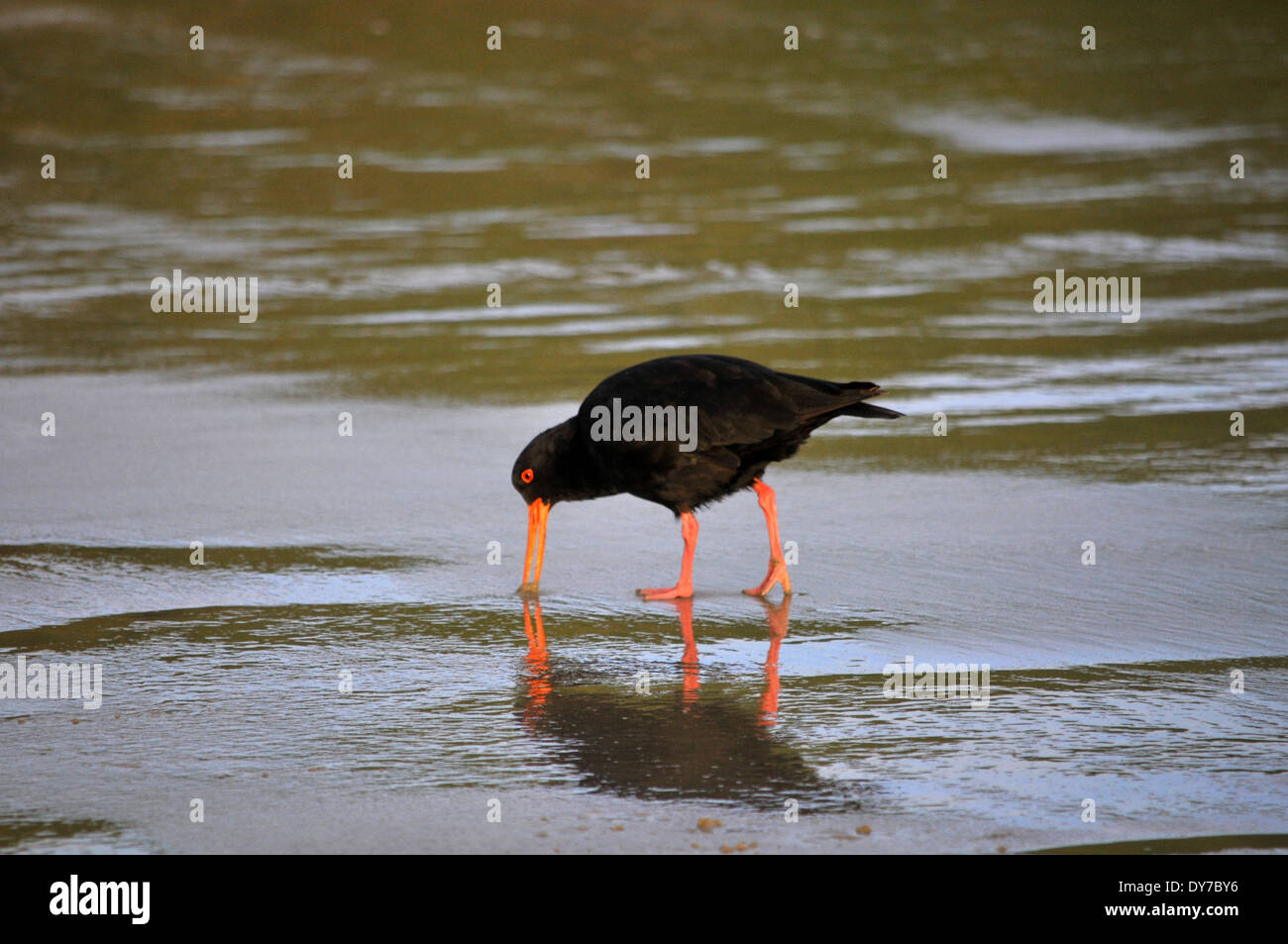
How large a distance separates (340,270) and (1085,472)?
23.8 ft

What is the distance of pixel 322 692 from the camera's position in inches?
195

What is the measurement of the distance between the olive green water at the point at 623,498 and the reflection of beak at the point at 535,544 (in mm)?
91

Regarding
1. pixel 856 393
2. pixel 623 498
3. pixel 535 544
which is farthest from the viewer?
pixel 623 498

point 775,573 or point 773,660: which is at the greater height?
point 775,573

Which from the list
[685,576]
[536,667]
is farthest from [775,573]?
[536,667]

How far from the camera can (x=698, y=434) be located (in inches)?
240

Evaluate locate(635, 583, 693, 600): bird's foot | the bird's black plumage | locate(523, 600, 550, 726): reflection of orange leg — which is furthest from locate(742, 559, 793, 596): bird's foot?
locate(523, 600, 550, 726): reflection of orange leg

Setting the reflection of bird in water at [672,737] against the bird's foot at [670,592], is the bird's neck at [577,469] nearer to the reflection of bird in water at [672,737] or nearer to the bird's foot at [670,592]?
the bird's foot at [670,592]

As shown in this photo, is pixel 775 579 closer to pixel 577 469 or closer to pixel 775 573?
pixel 775 573

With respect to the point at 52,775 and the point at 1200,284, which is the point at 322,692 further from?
the point at 1200,284

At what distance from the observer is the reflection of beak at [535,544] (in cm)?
611

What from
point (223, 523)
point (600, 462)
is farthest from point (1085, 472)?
point (223, 523)

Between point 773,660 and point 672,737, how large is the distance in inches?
33.6

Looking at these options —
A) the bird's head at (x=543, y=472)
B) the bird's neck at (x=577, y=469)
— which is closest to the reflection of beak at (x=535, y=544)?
the bird's head at (x=543, y=472)
